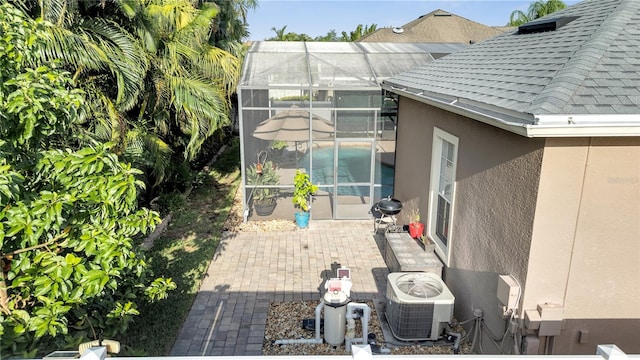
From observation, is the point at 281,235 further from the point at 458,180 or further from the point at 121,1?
the point at 121,1

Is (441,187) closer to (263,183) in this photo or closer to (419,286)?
(419,286)

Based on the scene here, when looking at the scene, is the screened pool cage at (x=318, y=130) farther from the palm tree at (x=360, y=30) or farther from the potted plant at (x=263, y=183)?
the palm tree at (x=360, y=30)

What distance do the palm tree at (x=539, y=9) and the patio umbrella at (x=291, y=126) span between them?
990 inches

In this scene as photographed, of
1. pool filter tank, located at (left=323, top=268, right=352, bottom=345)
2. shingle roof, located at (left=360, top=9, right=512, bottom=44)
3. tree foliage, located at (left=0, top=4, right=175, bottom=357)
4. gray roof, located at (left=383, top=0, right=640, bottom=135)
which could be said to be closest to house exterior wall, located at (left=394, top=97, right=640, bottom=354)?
gray roof, located at (left=383, top=0, right=640, bottom=135)

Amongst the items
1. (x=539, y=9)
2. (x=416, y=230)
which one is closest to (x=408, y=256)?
(x=416, y=230)

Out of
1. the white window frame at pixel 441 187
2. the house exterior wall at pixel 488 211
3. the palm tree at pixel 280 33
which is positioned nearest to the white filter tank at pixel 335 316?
the house exterior wall at pixel 488 211

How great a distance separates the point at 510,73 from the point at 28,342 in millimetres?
6618

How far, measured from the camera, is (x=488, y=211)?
5.71 m

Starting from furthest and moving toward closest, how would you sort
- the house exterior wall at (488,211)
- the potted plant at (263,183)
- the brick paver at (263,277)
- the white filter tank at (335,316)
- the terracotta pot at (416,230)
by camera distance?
1. the potted plant at (263,183)
2. the terracotta pot at (416,230)
3. the brick paver at (263,277)
4. the white filter tank at (335,316)
5. the house exterior wall at (488,211)

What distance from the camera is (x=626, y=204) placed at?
176 inches

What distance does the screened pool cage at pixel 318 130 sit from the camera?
10797mm

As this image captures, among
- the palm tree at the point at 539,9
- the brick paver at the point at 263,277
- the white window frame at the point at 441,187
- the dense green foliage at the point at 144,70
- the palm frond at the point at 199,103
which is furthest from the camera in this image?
the palm tree at the point at 539,9

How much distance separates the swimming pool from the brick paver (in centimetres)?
103

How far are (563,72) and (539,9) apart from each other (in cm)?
3326
